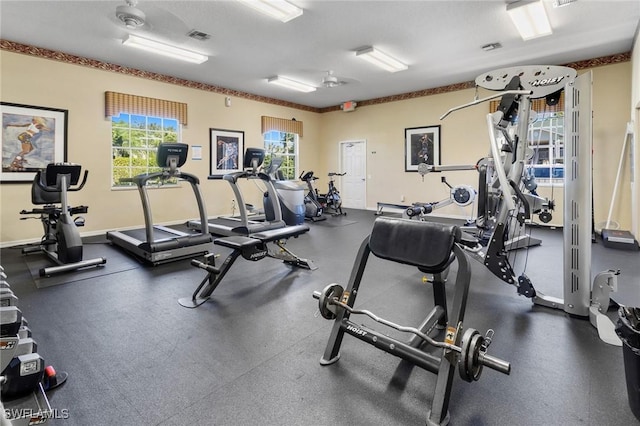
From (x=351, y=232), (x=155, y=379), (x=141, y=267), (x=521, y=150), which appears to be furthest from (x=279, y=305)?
(x=351, y=232)

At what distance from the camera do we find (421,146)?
838cm

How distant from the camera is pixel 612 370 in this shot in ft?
6.30

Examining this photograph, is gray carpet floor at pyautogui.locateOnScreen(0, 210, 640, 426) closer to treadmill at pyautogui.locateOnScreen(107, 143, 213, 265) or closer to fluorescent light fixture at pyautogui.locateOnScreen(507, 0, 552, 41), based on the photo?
treadmill at pyautogui.locateOnScreen(107, 143, 213, 265)

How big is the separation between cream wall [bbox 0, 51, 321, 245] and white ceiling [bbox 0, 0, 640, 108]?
37cm

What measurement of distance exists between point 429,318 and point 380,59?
4820 mm

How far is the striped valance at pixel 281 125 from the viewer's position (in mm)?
8688

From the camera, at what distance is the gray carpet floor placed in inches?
63.0

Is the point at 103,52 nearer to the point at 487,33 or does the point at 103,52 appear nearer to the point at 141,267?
the point at 141,267

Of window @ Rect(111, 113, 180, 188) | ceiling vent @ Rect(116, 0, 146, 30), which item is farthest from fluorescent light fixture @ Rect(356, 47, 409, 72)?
window @ Rect(111, 113, 180, 188)

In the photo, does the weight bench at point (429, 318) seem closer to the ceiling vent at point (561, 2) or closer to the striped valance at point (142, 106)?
the ceiling vent at point (561, 2)

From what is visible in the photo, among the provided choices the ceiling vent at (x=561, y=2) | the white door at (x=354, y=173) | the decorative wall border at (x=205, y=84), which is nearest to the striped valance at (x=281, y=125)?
the decorative wall border at (x=205, y=84)

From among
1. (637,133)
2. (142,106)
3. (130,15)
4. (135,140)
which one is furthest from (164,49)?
(637,133)

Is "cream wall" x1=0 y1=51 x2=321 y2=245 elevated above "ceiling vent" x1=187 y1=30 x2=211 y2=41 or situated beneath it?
situated beneath

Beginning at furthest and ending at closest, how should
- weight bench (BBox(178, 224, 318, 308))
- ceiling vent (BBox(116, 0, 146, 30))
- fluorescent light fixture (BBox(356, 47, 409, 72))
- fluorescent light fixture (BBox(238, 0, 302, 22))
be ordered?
fluorescent light fixture (BBox(356, 47, 409, 72)) < ceiling vent (BBox(116, 0, 146, 30)) < fluorescent light fixture (BBox(238, 0, 302, 22)) < weight bench (BBox(178, 224, 318, 308))
